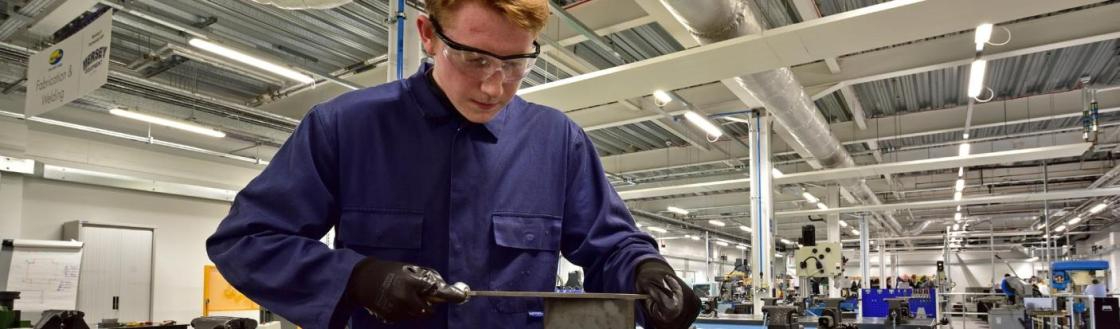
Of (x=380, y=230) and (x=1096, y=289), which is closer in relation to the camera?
(x=380, y=230)

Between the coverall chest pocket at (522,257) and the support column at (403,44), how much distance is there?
2652mm

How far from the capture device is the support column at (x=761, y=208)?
8.09 metres

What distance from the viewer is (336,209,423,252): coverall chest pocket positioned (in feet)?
3.08

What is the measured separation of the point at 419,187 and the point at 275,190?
0.18 metres

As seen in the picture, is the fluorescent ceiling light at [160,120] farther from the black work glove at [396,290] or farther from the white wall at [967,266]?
the white wall at [967,266]

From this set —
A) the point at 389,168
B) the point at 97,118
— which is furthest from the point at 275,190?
the point at 97,118

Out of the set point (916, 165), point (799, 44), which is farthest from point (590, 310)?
point (916, 165)

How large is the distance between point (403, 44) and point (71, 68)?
2.44m

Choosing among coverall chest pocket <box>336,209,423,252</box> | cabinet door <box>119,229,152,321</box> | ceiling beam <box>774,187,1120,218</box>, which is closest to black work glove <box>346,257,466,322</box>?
coverall chest pocket <box>336,209,423,252</box>

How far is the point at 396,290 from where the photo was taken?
0.77m

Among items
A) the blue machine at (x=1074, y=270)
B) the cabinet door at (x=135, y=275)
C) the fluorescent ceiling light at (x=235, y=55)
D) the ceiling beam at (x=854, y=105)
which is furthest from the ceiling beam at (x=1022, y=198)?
the cabinet door at (x=135, y=275)

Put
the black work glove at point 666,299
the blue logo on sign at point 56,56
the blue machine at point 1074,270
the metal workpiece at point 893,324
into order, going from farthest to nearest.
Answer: the blue machine at point 1074,270 → the metal workpiece at point 893,324 → the blue logo on sign at point 56,56 → the black work glove at point 666,299

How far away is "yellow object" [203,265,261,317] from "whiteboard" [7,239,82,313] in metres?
2.35

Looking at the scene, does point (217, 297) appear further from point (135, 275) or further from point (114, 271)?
point (114, 271)
